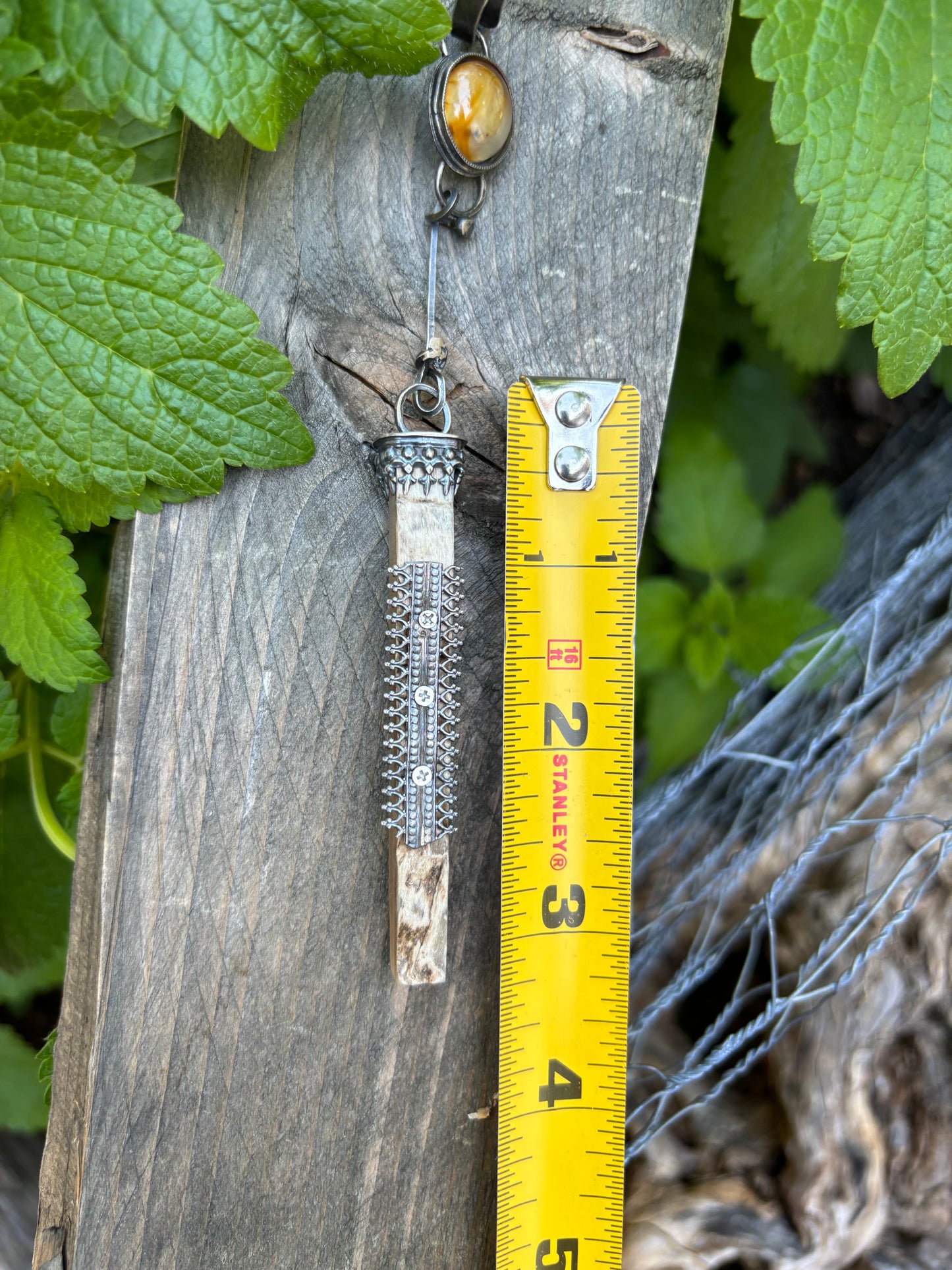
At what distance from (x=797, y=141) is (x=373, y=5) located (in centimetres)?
44

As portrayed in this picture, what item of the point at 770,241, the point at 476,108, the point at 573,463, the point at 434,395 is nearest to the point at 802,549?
the point at 770,241

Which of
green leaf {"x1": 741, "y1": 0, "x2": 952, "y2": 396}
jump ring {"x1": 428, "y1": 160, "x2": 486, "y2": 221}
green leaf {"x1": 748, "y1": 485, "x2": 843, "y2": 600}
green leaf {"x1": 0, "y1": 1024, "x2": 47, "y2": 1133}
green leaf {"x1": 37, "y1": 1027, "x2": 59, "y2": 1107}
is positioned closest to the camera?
green leaf {"x1": 741, "y1": 0, "x2": 952, "y2": 396}

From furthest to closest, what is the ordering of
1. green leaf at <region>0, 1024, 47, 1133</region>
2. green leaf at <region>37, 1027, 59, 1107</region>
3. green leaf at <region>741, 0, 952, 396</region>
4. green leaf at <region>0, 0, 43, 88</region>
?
green leaf at <region>0, 1024, 47, 1133</region> < green leaf at <region>37, 1027, 59, 1107</region> < green leaf at <region>741, 0, 952, 396</region> < green leaf at <region>0, 0, 43, 88</region>

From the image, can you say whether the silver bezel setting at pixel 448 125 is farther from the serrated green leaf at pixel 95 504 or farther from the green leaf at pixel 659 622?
the green leaf at pixel 659 622

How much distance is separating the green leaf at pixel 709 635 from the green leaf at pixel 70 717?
909 millimetres

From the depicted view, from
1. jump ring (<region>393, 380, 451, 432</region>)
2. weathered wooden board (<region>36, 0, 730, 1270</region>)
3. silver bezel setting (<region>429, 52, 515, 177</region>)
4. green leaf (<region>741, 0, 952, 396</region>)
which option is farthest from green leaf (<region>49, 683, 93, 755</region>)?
green leaf (<region>741, 0, 952, 396</region>)

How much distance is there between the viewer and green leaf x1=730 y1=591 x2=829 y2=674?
138cm

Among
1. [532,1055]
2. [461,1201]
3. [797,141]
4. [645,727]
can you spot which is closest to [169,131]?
[797,141]

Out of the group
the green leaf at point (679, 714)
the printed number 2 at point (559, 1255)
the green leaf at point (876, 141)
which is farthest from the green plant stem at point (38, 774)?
the green leaf at point (876, 141)

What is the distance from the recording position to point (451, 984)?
3.44 ft

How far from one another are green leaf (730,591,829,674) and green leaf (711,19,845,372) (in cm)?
39

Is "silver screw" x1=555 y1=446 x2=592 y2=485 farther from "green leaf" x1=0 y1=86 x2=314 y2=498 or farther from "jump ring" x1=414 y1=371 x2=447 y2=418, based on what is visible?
"green leaf" x1=0 y1=86 x2=314 y2=498

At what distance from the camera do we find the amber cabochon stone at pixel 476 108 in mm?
915

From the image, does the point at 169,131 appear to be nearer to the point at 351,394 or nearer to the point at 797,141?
the point at 351,394
